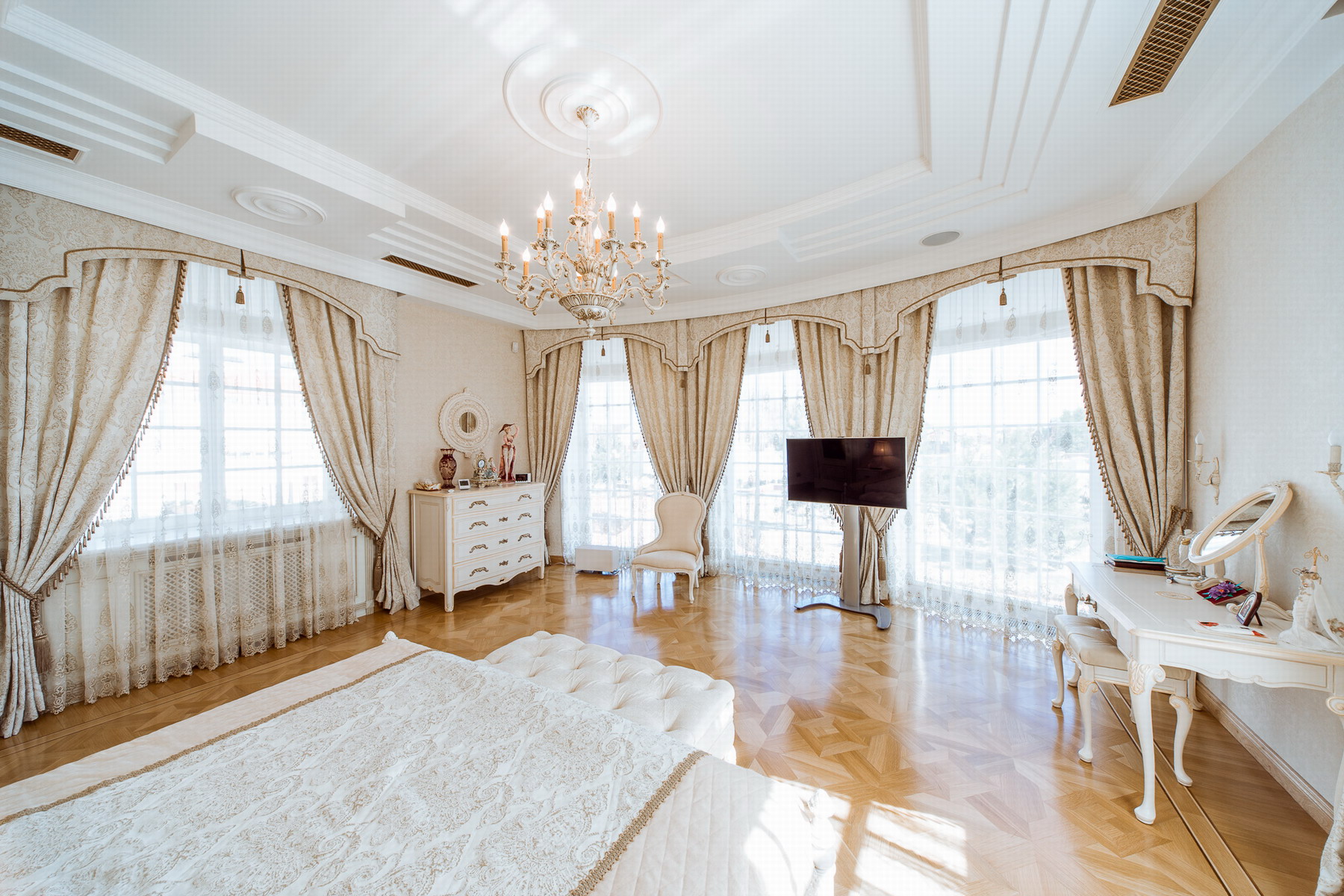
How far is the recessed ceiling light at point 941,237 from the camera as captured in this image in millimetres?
3287

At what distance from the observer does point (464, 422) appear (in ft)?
16.3

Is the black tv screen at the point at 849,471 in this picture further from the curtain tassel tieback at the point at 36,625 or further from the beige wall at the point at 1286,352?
the curtain tassel tieback at the point at 36,625

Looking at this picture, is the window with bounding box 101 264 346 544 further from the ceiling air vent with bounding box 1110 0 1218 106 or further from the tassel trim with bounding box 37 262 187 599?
the ceiling air vent with bounding box 1110 0 1218 106

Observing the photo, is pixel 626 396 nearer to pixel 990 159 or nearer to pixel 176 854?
pixel 990 159

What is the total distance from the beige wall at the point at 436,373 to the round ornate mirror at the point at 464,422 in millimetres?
66

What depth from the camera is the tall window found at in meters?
5.39

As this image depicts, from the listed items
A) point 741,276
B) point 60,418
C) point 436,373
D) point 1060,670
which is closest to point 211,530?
point 60,418

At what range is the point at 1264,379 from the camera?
2.16m

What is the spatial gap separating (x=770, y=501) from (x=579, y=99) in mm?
3634

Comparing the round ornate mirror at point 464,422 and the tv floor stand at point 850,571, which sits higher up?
the round ornate mirror at point 464,422

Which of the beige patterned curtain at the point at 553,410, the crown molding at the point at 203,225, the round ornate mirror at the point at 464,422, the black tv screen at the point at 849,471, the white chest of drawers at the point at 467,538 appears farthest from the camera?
the beige patterned curtain at the point at 553,410

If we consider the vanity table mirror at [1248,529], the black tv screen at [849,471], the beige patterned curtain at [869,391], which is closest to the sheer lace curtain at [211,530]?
the black tv screen at [849,471]

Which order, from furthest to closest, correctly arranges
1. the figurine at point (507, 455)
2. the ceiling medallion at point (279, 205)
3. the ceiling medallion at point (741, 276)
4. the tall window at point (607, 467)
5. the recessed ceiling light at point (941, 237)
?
the tall window at point (607, 467) → the figurine at point (507, 455) → the ceiling medallion at point (741, 276) → the recessed ceiling light at point (941, 237) → the ceiling medallion at point (279, 205)

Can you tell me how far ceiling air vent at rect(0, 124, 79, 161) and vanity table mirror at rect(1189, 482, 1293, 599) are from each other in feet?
18.5
